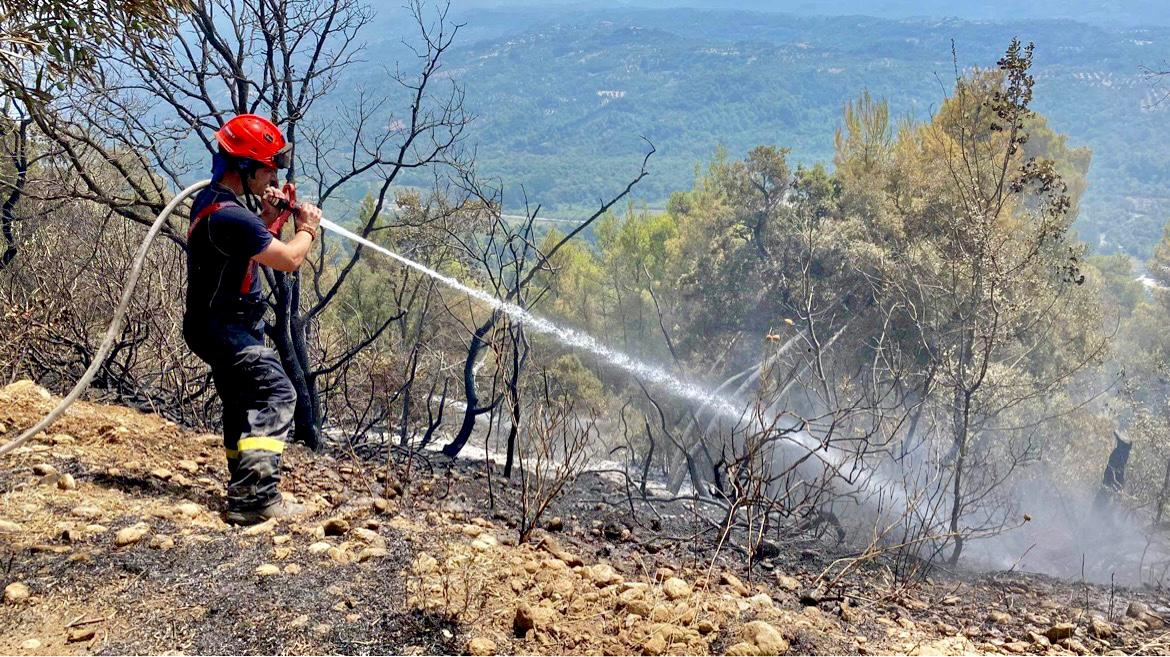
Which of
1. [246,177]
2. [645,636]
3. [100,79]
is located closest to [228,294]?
[246,177]

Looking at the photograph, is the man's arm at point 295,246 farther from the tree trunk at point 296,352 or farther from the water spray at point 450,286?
the tree trunk at point 296,352

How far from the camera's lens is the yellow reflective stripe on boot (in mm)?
3719

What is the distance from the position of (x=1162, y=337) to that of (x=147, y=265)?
34586 mm

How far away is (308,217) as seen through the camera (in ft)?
12.5

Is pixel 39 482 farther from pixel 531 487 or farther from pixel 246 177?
pixel 531 487

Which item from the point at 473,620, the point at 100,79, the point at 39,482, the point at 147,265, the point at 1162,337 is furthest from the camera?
the point at 1162,337

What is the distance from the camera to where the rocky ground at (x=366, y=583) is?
279cm

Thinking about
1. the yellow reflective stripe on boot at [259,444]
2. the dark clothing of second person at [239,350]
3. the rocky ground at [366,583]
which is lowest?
the rocky ground at [366,583]

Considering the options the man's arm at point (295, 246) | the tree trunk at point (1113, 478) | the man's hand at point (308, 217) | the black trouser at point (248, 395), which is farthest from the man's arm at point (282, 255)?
the tree trunk at point (1113, 478)

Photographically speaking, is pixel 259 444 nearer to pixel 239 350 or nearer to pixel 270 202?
pixel 239 350

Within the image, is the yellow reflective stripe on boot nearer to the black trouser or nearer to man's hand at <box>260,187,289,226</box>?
the black trouser

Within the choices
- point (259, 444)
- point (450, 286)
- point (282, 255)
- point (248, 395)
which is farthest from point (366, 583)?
point (450, 286)

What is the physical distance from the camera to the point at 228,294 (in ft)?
12.3

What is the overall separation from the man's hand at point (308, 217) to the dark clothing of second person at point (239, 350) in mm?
226
